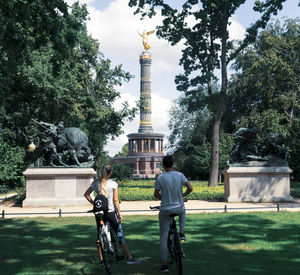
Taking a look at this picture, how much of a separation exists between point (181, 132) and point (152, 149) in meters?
30.5

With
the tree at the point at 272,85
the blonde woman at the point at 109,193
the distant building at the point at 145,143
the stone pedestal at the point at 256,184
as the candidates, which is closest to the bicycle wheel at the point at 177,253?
the blonde woman at the point at 109,193

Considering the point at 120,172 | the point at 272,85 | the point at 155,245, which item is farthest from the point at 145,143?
the point at 155,245

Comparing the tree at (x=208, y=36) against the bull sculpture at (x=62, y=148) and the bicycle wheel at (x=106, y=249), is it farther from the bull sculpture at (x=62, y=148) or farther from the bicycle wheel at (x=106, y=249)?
the bicycle wheel at (x=106, y=249)

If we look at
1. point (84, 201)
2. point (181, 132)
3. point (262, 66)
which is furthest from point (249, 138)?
point (181, 132)

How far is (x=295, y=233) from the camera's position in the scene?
9047 millimetres

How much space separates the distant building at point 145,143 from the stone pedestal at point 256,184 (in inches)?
2444

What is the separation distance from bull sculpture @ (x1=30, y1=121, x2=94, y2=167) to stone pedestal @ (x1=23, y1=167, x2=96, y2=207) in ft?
1.92

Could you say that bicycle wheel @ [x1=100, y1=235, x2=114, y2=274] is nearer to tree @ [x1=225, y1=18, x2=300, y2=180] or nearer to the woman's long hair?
the woman's long hair

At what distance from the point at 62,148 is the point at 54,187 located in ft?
6.38

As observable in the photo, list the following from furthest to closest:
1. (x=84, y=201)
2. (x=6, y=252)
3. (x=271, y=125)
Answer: (x=271, y=125) → (x=84, y=201) → (x=6, y=252)

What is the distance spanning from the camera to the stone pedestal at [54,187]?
17000 millimetres

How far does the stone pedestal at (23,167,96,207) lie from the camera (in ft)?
55.8

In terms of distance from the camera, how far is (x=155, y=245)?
7867 millimetres

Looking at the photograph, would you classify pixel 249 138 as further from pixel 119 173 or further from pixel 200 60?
pixel 119 173
